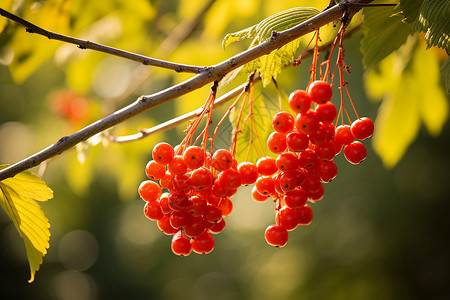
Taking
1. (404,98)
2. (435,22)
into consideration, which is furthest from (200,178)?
(404,98)

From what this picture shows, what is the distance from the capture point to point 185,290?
38.4 feet

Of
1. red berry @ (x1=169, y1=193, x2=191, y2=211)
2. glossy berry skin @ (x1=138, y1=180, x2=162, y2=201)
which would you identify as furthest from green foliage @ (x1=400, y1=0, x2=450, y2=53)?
glossy berry skin @ (x1=138, y1=180, x2=162, y2=201)

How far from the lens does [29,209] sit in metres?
1.45

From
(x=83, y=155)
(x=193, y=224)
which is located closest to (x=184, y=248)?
(x=193, y=224)

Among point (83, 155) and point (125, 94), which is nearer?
point (83, 155)

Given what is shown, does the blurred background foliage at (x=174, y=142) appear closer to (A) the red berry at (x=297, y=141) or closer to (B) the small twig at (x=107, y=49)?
(A) the red berry at (x=297, y=141)

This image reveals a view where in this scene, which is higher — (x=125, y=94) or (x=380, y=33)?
(x=125, y=94)

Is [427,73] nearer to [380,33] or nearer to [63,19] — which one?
[380,33]

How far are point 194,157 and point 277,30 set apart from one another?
1.39 ft

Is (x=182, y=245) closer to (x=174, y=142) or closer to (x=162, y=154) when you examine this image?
(x=162, y=154)

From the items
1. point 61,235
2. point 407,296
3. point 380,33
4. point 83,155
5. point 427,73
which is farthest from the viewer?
point 61,235

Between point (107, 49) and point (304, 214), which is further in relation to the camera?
point (304, 214)

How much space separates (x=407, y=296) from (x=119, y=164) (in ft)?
13.2

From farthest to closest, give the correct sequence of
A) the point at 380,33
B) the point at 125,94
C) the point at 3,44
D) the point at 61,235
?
the point at 61,235 < the point at 125,94 < the point at 3,44 < the point at 380,33
